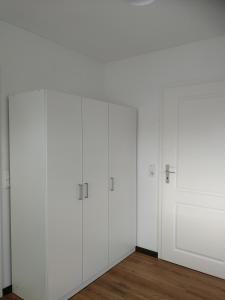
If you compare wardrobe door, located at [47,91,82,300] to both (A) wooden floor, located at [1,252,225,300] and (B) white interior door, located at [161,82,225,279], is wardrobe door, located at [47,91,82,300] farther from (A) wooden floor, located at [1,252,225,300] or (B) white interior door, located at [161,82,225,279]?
(B) white interior door, located at [161,82,225,279]

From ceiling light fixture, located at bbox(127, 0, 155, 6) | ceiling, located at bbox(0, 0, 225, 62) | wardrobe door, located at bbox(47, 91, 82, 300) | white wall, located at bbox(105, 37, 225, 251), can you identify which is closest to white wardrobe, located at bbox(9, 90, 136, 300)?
wardrobe door, located at bbox(47, 91, 82, 300)

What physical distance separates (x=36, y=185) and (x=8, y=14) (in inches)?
59.7

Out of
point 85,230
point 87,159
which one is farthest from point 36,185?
point 85,230

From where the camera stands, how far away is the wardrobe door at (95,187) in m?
2.35

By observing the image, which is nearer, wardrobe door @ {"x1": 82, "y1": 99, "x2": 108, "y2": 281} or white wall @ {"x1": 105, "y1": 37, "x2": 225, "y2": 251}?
wardrobe door @ {"x1": 82, "y1": 99, "x2": 108, "y2": 281}

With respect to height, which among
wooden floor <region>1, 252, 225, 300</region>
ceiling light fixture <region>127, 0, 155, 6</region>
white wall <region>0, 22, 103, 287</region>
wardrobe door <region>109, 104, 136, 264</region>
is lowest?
wooden floor <region>1, 252, 225, 300</region>

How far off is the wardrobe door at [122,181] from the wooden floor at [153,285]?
246 mm

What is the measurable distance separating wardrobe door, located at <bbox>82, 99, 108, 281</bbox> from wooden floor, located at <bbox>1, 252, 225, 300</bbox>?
0.16 metres

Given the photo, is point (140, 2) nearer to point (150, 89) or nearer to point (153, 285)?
point (150, 89)

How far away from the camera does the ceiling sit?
192cm

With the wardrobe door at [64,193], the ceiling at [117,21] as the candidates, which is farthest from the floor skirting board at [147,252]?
the ceiling at [117,21]

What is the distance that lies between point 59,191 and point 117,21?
1.65m

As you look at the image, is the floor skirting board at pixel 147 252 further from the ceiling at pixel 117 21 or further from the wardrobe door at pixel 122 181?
the ceiling at pixel 117 21

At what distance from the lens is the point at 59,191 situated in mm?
2070
